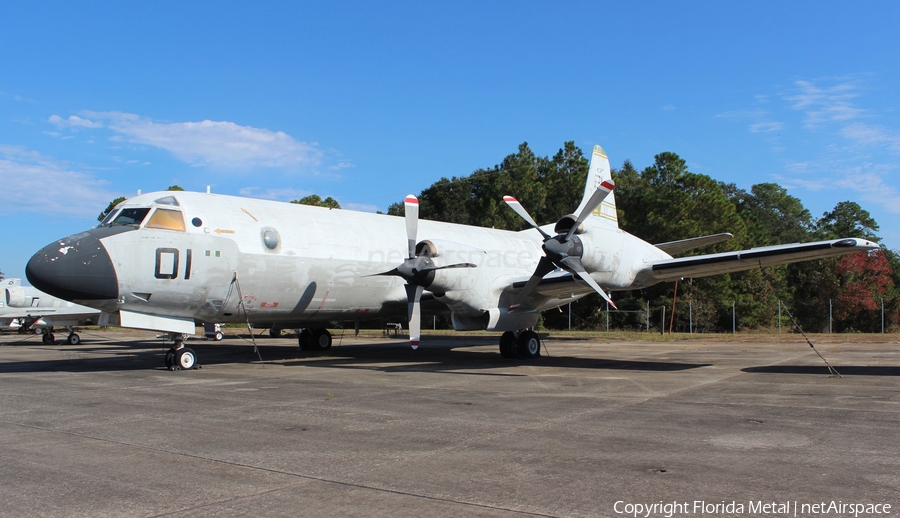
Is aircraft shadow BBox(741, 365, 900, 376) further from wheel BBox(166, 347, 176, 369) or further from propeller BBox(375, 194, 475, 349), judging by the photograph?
wheel BBox(166, 347, 176, 369)

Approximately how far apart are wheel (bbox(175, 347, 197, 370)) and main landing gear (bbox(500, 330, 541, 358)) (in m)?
8.01

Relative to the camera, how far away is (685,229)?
1665 inches

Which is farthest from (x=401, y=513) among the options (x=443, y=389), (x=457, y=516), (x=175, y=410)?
(x=443, y=389)

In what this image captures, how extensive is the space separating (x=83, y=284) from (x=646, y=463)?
11.4 m

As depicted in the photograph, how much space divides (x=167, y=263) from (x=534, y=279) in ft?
26.8

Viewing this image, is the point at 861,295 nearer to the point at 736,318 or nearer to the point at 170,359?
the point at 736,318

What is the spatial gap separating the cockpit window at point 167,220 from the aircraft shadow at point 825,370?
42.1ft

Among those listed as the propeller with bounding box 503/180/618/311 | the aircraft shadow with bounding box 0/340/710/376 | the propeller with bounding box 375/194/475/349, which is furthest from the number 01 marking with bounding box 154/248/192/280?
the propeller with bounding box 503/180/618/311

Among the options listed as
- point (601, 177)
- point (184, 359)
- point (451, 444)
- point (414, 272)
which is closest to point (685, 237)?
point (601, 177)

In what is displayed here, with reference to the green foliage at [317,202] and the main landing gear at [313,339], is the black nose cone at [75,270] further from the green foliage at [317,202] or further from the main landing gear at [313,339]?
the green foliage at [317,202]

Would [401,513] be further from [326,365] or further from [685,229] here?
[685,229]

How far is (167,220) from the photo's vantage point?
47.1 ft

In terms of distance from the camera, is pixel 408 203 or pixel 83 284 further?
pixel 408 203

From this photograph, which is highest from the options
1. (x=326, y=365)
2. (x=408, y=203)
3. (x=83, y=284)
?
(x=408, y=203)
